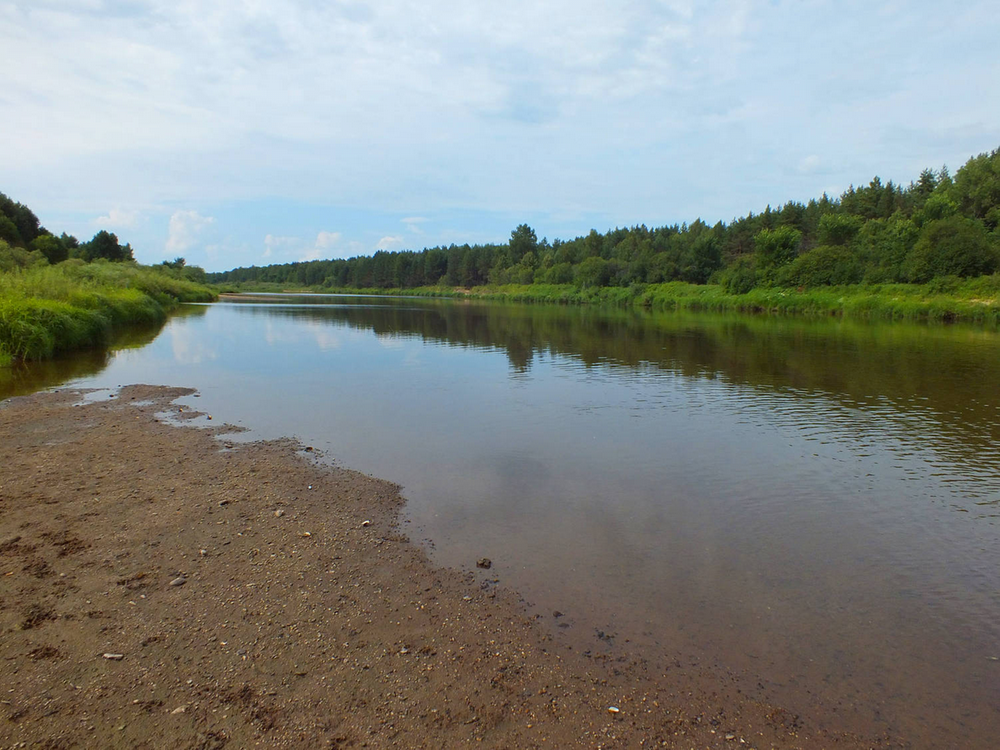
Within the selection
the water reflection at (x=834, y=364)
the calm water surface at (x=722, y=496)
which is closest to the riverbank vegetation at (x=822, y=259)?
the water reflection at (x=834, y=364)

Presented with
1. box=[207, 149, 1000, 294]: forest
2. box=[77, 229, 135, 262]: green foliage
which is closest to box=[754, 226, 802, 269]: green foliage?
box=[207, 149, 1000, 294]: forest

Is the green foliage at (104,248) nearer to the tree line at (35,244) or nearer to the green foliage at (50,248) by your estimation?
the tree line at (35,244)

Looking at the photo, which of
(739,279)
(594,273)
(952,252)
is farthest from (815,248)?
(594,273)

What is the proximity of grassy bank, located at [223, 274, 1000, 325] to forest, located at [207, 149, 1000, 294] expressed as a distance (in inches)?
86.1

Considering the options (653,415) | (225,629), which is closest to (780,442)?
(653,415)

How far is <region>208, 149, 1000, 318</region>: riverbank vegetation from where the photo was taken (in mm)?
55750

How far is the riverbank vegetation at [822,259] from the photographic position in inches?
2195

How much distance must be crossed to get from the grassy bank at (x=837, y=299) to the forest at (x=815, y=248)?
7.18 ft

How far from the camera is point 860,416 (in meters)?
15.3

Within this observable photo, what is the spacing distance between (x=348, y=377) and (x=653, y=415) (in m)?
10.9

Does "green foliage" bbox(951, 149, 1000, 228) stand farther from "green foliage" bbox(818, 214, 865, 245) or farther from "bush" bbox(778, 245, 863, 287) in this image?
"bush" bbox(778, 245, 863, 287)

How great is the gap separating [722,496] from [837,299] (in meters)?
63.0

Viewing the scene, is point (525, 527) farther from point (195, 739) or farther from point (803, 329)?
point (803, 329)

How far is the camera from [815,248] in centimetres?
7388
